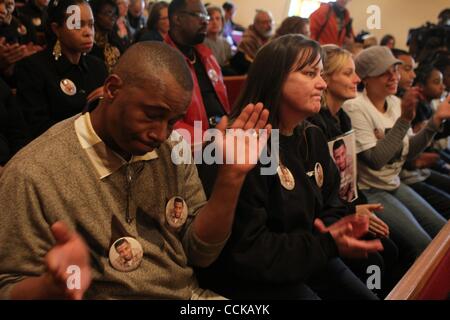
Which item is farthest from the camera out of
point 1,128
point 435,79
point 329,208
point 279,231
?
point 435,79

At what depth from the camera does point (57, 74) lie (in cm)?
228

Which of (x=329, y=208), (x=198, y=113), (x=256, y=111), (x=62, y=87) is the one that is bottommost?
(x=329, y=208)

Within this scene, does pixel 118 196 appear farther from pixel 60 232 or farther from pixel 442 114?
pixel 442 114

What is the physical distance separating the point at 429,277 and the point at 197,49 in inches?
86.7

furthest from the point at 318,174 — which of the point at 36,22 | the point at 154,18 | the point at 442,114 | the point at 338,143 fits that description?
the point at 36,22

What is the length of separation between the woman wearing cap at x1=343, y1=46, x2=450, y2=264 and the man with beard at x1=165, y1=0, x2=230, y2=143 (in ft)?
2.91

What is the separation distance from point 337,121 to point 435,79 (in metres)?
1.66

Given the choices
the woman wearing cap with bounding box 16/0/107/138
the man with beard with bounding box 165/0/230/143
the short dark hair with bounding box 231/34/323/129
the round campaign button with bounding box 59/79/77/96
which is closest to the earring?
the woman wearing cap with bounding box 16/0/107/138

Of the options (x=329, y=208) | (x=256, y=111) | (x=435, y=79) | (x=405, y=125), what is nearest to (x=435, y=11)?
(x=435, y=79)

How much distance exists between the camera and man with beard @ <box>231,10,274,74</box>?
438 centimetres

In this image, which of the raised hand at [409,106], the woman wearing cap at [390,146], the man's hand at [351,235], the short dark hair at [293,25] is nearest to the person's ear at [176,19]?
the woman wearing cap at [390,146]

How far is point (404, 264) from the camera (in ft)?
7.39

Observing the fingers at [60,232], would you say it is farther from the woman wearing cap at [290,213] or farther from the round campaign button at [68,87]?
the round campaign button at [68,87]

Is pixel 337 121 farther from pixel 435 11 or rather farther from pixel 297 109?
pixel 435 11
